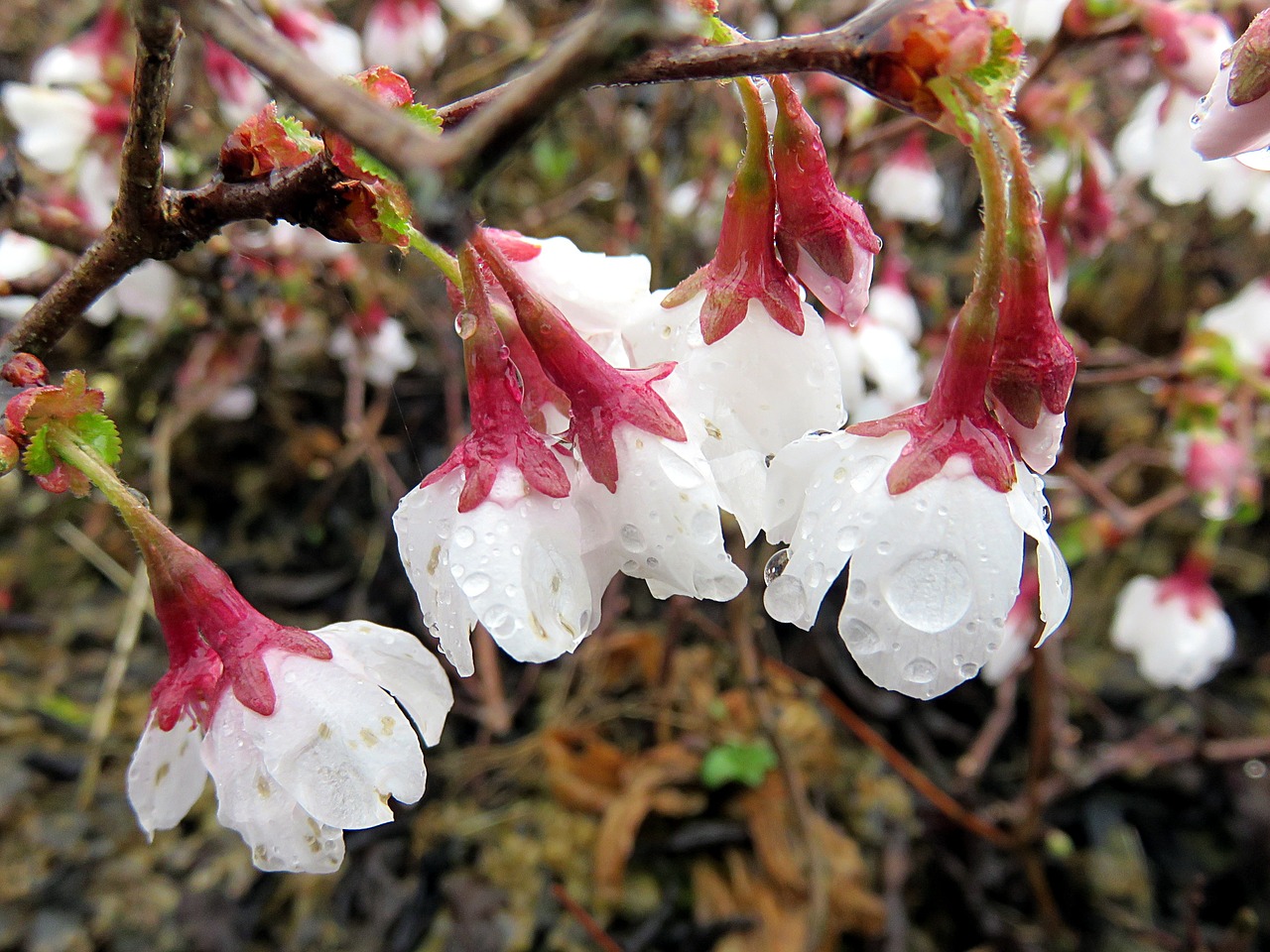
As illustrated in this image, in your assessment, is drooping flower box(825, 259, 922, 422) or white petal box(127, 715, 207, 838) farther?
drooping flower box(825, 259, 922, 422)

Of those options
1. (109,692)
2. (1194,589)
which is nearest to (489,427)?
(1194,589)

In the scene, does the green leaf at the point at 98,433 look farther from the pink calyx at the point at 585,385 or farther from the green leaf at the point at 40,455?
the pink calyx at the point at 585,385

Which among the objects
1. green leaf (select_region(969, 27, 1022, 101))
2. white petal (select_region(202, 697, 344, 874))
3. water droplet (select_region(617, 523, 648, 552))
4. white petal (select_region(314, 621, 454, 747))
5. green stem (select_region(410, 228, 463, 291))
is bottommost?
white petal (select_region(202, 697, 344, 874))

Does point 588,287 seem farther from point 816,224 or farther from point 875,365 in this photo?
point 875,365

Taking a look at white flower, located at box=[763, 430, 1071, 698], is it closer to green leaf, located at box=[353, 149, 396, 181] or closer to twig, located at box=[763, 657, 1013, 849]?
green leaf, located at box=[353, 149, 396, 181]

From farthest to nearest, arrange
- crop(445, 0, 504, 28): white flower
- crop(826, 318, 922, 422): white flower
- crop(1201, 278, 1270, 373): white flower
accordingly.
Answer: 1. crop(445, 0, 504, 28): white flower
2. crop(1201, 278, 1270, 373): white flower
3. crop(826, 318, 922, 422): white flower

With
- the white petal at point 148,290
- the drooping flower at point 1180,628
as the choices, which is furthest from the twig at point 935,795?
the white petal at point 148,290

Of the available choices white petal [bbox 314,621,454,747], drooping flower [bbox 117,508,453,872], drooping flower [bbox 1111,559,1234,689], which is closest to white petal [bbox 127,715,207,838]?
drooping flower [bbox 117,508,453,872]
